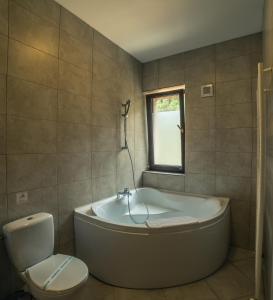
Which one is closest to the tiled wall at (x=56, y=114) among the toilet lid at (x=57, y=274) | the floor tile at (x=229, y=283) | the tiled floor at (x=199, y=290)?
the toilet lid at (x=57, y=274)

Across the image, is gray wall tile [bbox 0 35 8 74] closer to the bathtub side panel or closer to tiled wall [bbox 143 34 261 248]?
the bathtub side panel

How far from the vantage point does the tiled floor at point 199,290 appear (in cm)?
183

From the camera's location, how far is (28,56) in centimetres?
180

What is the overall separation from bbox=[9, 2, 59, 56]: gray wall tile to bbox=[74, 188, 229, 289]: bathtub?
1.67 m

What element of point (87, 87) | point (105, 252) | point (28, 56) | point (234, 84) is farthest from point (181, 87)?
point (105, 252)

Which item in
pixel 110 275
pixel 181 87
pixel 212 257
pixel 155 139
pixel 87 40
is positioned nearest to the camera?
pixel 110 275

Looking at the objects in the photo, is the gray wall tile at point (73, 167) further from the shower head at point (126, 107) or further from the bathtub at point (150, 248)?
the shower head at point (126, 107)

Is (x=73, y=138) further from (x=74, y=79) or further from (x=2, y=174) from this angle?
(x=2, y=174)

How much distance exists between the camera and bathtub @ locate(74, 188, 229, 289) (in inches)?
73.9

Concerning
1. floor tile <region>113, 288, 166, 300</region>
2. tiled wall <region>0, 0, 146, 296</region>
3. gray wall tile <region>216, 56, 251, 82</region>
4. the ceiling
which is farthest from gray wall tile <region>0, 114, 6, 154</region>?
gray wall tile <region>216, 56, 251, 82</region>

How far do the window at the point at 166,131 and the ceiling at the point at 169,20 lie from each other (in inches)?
31.1

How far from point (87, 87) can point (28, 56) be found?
703 mm

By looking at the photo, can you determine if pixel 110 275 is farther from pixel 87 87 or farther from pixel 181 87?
pixel 181 87

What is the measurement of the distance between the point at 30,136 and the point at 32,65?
633 millimetres
